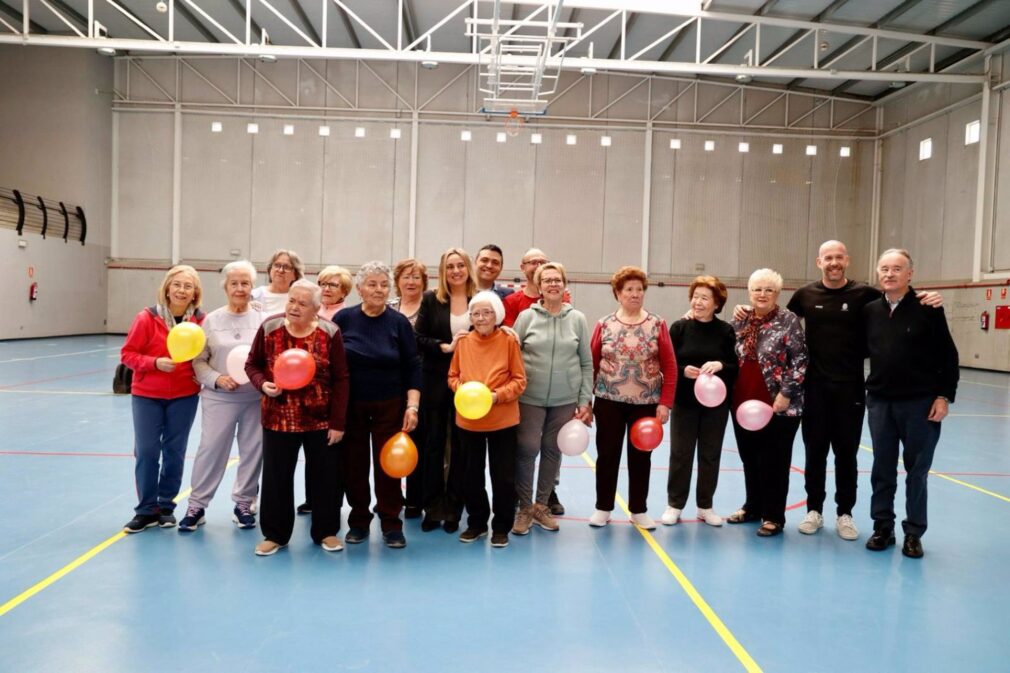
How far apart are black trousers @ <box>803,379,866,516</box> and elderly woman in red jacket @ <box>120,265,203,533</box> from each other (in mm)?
3898

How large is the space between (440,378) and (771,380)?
2151 millimetres

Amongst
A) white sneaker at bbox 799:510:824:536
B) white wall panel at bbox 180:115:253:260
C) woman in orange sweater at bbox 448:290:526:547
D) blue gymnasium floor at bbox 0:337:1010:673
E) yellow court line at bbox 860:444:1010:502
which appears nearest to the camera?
blue gymnasium floor at bbox 0:337:1010:673

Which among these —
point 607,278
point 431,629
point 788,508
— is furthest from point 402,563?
point 607,278

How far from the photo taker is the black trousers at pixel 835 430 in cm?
446

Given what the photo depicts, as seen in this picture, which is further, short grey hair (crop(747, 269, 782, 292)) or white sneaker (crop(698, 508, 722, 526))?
white sneaker (crop(698, 508, 722, 526))

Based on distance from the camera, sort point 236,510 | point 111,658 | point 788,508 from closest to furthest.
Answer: point 111,658, point 236,510, point 788,508

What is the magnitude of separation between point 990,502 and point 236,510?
5548 mm

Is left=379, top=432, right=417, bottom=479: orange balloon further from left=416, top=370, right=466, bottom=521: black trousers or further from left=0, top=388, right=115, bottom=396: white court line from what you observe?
left=0, top=388, right=115, bottom=396: white court line

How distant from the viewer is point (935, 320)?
425cm

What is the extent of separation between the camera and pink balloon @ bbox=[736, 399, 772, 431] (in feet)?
14.6

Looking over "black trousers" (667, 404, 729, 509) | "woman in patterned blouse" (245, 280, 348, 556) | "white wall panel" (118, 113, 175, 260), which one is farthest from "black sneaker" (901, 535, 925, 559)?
"white wall panel" (118, 113, 175, 260)

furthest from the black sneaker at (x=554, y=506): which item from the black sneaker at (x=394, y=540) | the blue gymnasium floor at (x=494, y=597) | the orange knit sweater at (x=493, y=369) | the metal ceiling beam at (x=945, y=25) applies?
the metal ceiling beam at (x=945, y=25)

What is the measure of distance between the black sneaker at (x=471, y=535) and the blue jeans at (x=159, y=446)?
1.80m

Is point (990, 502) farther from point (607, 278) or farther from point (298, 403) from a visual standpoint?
point (607, 278)
